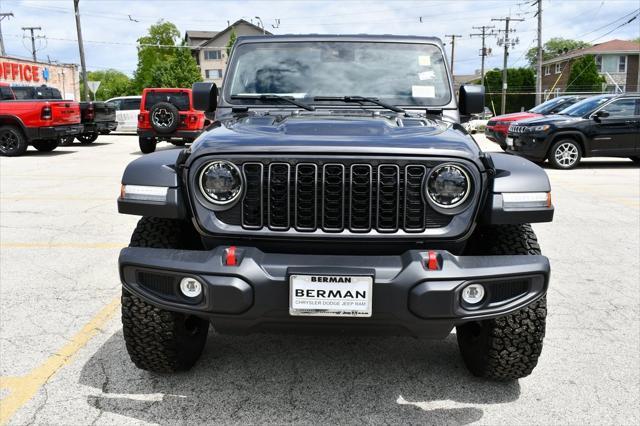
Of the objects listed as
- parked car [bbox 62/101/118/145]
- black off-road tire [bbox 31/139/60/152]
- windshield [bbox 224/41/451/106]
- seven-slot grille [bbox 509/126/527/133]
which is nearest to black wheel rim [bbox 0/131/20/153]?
black off-road tire [bbox 31/139/60/152]

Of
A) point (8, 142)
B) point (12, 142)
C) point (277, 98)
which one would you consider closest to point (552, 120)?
point (277, 98)

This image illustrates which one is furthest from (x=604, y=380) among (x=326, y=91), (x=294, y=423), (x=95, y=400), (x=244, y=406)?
(x=95, y=400)

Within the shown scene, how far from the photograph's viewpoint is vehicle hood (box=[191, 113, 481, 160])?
2.64 m

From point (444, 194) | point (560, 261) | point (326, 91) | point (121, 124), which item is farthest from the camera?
point (121, 124)

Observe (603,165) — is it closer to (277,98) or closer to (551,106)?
(551,106)

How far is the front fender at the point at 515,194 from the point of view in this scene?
275 centimetres

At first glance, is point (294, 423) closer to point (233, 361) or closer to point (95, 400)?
point (233, 361)

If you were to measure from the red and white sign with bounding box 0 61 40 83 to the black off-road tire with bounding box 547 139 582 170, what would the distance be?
26.7 meters

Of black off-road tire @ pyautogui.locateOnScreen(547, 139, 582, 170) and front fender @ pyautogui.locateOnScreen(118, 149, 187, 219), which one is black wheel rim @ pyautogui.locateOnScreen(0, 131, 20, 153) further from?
front fender @ pyautogui.locateOnScreen(118, 149, 187, 219)

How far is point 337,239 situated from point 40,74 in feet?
117

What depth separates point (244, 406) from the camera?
9.75 feet

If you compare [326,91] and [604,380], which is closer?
[604,380]

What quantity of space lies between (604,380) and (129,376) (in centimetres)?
253

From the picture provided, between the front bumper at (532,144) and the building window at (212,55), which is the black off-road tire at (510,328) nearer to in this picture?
the front bumper at (532,144)
